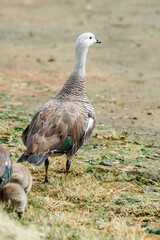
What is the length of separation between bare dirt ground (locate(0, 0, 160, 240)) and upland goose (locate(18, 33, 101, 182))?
0.42 meters

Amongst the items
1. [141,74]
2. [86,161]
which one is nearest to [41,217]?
[86,161]

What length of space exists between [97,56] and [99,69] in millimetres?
1761

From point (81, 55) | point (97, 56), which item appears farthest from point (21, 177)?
point (97, 56)

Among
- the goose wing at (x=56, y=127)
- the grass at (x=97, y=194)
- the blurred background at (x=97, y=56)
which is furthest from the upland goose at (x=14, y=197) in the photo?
the blurred background at (x=97, y=56)

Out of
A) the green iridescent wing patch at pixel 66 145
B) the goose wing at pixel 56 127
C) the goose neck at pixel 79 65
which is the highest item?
the goose neck at pixel 79 65

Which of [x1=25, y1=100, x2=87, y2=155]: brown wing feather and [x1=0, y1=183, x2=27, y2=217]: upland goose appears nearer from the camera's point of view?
[x1=0, y1=183, x2=27, y2=217]: upland goose

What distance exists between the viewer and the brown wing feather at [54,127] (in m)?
5.03

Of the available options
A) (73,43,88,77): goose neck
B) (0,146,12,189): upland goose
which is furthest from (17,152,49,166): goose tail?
(73,43,88,77): goose neck

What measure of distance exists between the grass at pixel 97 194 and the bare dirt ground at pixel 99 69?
0.03 metres

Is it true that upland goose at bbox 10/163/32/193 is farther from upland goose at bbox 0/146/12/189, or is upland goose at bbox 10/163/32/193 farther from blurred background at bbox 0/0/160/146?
blurred background at bbox 0/0/160/146

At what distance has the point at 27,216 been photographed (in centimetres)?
409

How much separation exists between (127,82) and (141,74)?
1.25 metres

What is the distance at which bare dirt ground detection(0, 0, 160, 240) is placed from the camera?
279 inches

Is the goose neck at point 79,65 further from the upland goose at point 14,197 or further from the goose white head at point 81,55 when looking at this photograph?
the upland goose at point 14,197
